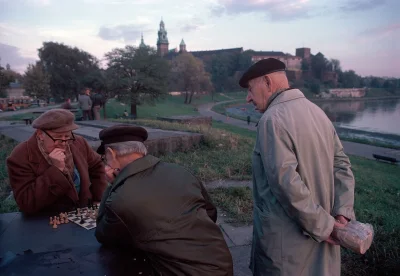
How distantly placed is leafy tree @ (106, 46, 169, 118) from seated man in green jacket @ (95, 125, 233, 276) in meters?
29.4

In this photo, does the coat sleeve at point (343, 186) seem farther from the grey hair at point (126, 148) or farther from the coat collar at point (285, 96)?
the grey hair at point (126, 148)

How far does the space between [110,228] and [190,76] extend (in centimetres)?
6167

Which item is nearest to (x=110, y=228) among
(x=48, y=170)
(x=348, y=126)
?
(x=48, y=170)

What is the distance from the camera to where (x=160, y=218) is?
1816 mm

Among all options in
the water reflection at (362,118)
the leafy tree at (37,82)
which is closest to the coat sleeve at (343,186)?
the water reflection at (362,118)

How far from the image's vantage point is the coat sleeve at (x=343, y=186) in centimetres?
217

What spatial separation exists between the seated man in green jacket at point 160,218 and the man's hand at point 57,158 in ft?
3.37

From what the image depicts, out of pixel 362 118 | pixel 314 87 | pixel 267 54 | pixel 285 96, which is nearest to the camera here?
pixel 285 96

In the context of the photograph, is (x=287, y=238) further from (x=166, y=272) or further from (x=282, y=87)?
(x=282, y=87)

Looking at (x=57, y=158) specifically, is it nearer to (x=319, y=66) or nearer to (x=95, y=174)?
(x=95, y=174)

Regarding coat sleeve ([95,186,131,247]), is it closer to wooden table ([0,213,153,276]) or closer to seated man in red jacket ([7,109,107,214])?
wooden table ([0,213,153,276])

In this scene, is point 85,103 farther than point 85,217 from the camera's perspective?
Yes

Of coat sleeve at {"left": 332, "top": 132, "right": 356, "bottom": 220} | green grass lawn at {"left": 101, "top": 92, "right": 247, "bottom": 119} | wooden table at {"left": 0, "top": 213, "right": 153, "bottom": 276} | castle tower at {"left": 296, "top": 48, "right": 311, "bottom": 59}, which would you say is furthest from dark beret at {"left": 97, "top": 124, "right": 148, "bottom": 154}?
castle tower at {"left": 296, "top": 48, "right": 311, "bottom": 59}

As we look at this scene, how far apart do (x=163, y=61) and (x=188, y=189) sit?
33218 millimetres
